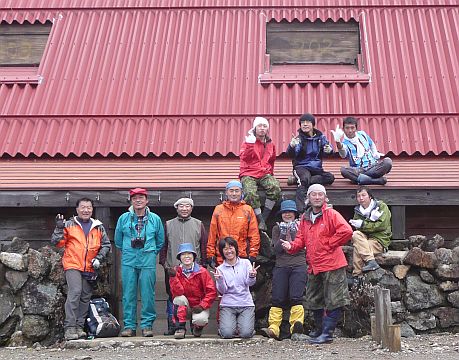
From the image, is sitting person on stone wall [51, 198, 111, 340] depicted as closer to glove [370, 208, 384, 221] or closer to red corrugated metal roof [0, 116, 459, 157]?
red corrugated metal roof [0, 116, 459, 157]

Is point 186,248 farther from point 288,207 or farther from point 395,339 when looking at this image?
point 395,339

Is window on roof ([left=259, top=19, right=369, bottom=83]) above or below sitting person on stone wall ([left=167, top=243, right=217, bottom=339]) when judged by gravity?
above

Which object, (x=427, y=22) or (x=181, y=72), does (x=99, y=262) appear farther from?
(x=427, y=22)

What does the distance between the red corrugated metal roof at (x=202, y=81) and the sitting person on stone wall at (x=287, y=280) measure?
3261mm

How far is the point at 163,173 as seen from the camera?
36.6ft

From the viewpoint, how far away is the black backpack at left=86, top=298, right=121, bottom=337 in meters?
8.93

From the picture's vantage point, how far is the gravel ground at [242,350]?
7586mm

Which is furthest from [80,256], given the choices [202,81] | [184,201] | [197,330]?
[202,81]

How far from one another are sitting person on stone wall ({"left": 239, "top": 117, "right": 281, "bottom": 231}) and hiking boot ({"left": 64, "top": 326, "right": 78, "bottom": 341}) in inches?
102

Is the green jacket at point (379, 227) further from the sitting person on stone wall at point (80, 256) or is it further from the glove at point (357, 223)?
Answer: the sitting person on stone wall at point (80, 256)

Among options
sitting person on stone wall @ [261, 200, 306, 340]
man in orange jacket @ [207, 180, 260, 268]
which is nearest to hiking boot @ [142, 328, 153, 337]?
man in orange jacket @ [207, 180, 260, 268]

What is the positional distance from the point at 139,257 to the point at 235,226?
122 cm

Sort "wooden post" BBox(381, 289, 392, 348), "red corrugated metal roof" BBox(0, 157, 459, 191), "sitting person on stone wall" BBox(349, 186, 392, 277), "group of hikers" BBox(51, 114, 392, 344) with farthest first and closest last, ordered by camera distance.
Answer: "red corrugated metal roof" BBox(0, 157, 459, 191)
"sitting person on stone wall" BBox(349, 186, 392, 277)
"group of hikers" BBox(51, 114, 392, 344)
"wooden post" BBox(381, 289, 392, 348)

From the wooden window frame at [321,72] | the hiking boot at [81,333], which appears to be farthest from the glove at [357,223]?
the wooden window frame at [321,72]
